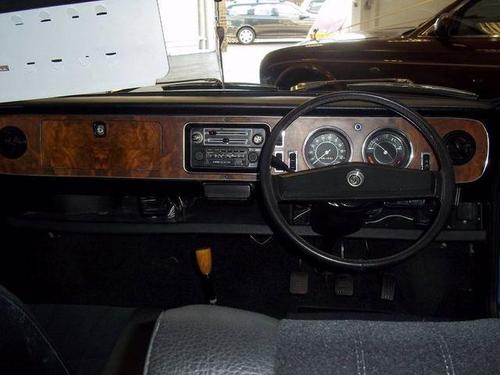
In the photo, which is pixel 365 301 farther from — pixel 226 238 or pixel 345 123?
pixel 345 123

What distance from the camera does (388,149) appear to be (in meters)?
1.90

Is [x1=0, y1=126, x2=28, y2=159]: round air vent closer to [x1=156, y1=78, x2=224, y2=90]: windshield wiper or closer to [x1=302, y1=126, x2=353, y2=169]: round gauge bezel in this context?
[x1=156, y1=78, x2=224, y2=90]: windshield wiper

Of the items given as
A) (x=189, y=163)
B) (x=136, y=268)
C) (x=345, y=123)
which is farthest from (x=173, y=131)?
(x=136, y=268)

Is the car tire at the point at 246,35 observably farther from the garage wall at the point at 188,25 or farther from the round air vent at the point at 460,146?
the round air vent at the point at 460,146

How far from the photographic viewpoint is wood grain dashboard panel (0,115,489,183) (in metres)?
1.90

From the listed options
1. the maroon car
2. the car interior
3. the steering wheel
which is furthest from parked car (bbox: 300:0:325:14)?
the steering wheel

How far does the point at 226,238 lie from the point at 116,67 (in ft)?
4.73

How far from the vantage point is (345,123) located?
6.20 ft

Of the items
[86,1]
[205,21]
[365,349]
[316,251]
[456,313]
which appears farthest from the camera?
[456,313]

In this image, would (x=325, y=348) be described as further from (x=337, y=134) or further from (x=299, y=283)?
(x=299, y=283)

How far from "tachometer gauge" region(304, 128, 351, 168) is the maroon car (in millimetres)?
2460

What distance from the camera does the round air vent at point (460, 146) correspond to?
1.91 m

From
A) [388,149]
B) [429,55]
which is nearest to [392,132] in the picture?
[388,149]

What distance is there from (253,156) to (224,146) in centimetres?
11
